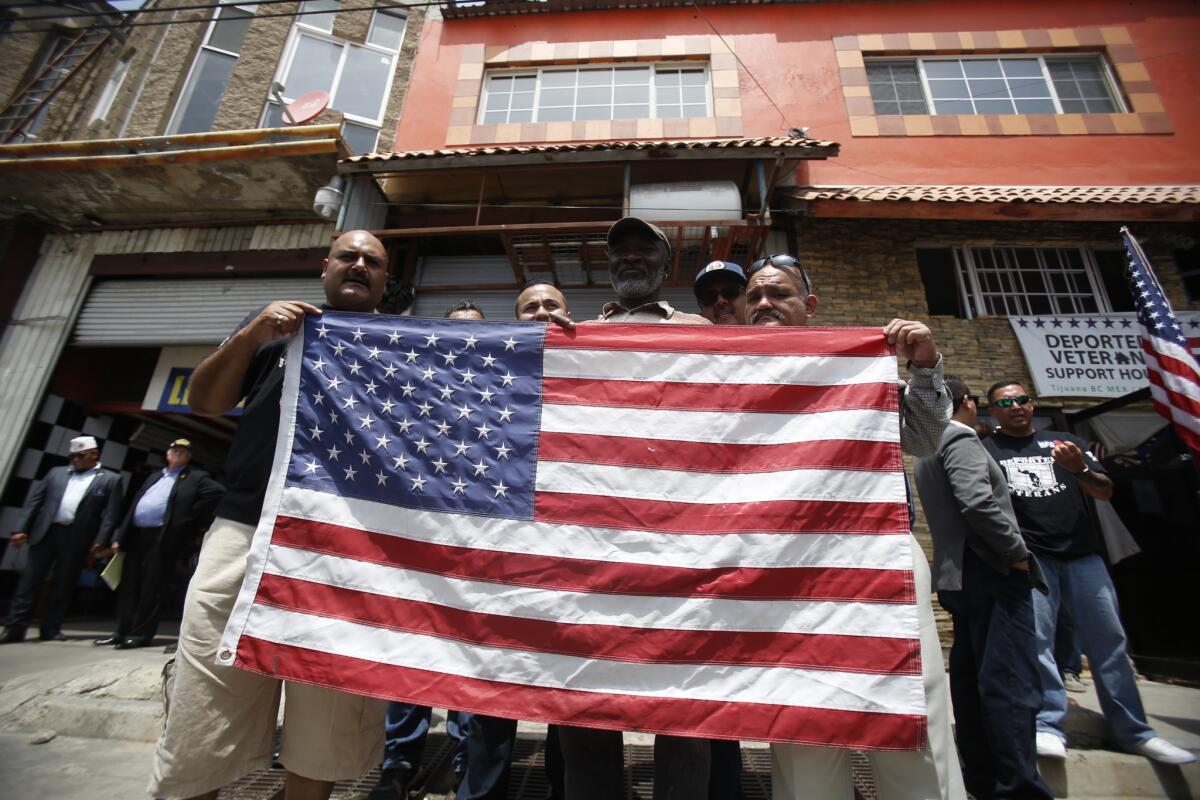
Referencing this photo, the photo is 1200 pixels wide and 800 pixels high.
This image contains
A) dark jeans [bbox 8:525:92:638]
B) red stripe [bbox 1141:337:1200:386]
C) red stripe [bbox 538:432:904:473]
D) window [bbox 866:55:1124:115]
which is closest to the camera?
red stripe [bbox 538:432:904:473]

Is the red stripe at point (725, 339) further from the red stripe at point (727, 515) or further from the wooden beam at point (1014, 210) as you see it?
the wooden beam at point (1014, 210)

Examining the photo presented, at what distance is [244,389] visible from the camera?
2289mm

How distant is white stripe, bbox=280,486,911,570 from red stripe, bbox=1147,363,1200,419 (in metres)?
3.68

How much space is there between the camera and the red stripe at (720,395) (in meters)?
2.04

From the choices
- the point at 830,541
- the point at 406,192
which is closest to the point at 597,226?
the point at 406,192

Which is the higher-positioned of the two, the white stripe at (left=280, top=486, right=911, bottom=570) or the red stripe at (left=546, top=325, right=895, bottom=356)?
the red stripe at (left=546, top=325, right=895, bottom=356)

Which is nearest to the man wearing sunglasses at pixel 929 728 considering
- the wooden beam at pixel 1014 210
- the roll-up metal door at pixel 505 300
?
the roll-up metal door at pixel 505 300

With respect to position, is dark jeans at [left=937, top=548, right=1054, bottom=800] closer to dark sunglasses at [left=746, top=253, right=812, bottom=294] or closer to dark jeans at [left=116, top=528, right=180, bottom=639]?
dark sunglasses at [left=746, top=253, right=812, bottom=294]

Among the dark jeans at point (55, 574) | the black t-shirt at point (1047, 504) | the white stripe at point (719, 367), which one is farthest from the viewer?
the dark jeans at point (55, 574)

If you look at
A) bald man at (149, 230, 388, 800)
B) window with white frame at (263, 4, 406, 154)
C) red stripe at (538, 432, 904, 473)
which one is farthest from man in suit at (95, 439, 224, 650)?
window with white frame at (263, 4, 406, 154)

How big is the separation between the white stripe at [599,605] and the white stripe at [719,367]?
85 cm

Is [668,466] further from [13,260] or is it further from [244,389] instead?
[13,260]

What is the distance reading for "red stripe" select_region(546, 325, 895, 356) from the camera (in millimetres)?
2111

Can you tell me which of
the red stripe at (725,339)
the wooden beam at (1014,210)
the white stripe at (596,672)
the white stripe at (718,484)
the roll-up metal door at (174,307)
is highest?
the wooden beam at (1014,210)
